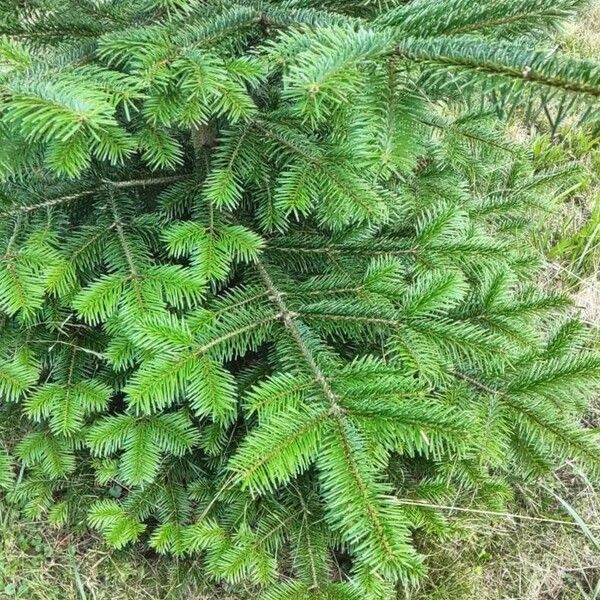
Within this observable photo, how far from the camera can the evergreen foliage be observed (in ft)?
3.32

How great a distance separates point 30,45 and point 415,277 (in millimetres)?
1109

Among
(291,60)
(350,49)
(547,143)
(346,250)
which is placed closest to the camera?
(350,49)

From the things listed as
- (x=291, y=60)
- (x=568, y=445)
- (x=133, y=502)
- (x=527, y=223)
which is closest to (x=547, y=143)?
(x=527, y=223)

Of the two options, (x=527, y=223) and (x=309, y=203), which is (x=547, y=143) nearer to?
(x=527, y=223)

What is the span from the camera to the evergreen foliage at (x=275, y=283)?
3.32 ft

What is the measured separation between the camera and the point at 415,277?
5.18 feet

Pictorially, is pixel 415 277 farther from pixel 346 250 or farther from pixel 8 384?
pixel 8 384

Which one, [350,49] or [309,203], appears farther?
[309,203]

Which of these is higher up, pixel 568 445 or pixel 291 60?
pixel 291 60

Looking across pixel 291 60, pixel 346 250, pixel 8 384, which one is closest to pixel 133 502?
pixel 8 384

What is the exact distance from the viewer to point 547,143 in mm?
3043

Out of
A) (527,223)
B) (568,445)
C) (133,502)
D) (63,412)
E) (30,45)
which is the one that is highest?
(30,45)

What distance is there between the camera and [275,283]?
5.21 feet

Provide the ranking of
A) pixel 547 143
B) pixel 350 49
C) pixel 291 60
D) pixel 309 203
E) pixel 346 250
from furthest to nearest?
pixel 547 143 → pixel 346 250 → pixel 309 203 → pixel 291 60 → pixel 350 49
